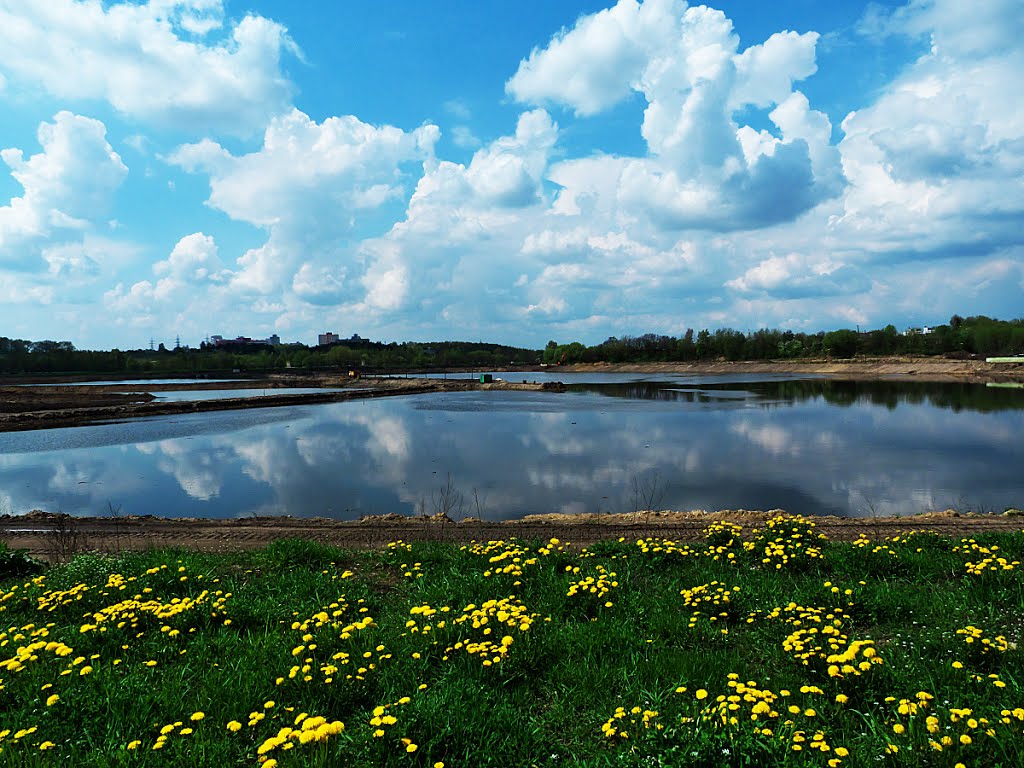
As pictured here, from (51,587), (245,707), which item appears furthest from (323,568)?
(245,707)

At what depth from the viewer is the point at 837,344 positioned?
486ft

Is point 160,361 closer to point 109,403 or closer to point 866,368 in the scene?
point 109,403

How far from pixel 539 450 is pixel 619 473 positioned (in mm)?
7160

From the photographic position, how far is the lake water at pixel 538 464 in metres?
19.1

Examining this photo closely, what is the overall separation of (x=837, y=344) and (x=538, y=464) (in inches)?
5923

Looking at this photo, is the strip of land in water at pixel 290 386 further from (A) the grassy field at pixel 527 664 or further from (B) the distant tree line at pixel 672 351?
(A) the grassy field at pixel 527 664

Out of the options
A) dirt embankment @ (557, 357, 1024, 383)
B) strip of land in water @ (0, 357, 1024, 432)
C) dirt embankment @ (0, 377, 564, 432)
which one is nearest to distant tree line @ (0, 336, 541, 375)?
strip of land in water @ (0, 357, 1024, 432)

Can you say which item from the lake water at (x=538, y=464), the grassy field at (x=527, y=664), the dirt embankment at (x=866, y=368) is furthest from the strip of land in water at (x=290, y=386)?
the grassy field at (x=527, y=664)

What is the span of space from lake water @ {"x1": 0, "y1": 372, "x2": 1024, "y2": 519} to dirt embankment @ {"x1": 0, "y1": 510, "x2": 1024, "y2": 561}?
2.24 metres

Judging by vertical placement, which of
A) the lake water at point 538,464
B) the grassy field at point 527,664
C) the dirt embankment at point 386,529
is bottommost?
the lake water at point 538,464

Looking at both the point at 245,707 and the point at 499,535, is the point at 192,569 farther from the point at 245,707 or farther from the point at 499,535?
the point at 499,535

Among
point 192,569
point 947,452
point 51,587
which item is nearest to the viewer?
point 51,587

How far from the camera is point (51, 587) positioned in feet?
26.1

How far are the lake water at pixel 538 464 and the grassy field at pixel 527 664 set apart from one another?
9.78 metres
